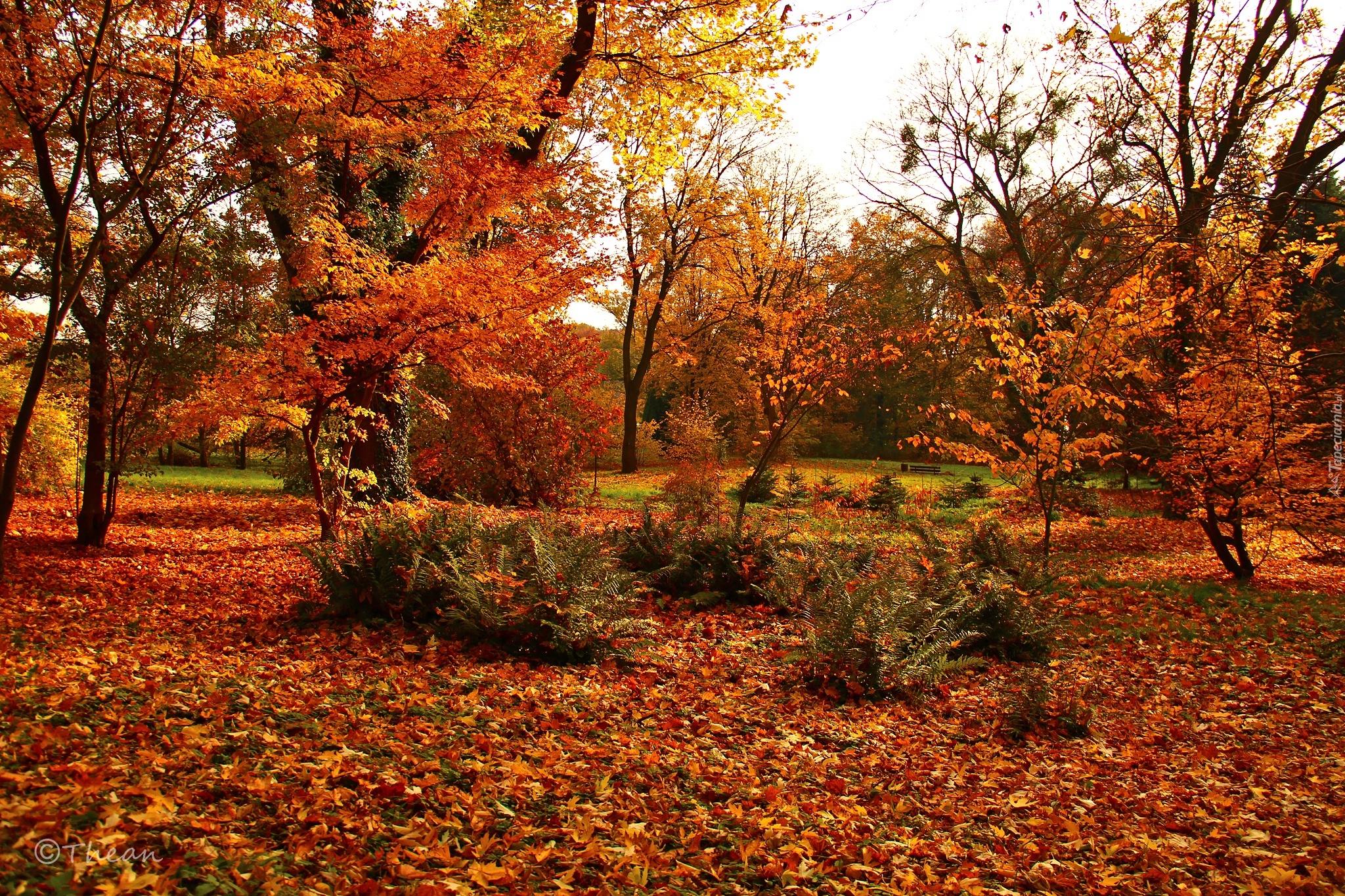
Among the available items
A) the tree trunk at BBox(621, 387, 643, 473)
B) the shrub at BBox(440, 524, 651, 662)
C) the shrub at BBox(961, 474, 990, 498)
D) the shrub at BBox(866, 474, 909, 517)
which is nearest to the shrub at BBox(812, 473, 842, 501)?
the shrub at BBox(866, 474, 909, 517)

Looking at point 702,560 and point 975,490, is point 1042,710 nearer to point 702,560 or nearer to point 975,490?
point 702,560

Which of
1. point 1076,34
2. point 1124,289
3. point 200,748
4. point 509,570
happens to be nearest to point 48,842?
point 200,748

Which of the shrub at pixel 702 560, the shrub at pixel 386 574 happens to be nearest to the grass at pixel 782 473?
the shrub at pixel 702 560

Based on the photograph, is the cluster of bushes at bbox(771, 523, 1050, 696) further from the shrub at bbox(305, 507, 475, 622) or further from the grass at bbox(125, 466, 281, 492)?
the grass at bbox(125, 466, 281, 492)

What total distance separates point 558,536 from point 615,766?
11.3 ft

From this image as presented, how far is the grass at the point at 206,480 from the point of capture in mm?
14695

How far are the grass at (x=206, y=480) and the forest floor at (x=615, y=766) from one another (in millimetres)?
9563

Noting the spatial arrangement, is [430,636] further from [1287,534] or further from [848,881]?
[1287,534]

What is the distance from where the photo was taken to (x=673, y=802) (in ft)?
9.99

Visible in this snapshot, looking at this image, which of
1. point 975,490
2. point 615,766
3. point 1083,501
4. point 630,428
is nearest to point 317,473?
point 615,766

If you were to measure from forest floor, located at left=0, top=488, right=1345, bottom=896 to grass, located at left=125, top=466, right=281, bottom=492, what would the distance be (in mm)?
9563

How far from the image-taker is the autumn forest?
108 inches

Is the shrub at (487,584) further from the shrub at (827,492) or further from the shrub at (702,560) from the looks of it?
the shrub at (827,492)

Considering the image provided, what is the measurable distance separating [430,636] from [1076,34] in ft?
17.6
